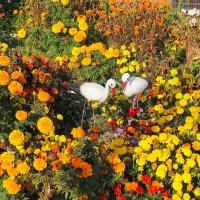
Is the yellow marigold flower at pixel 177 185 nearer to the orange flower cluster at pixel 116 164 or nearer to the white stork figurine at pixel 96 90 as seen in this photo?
the orange flower cluster at pixel 116 164

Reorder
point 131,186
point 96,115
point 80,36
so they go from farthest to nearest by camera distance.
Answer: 1. point 80,36
2. point 96,115
3. point 131,186

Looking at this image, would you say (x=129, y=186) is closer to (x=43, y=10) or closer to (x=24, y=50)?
(x=24, y=50)

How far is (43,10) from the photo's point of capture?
6.22 metres

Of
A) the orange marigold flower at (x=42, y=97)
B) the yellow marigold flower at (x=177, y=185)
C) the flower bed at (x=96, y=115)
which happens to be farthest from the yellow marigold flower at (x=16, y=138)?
the yellow marigold flower at (x=177, y=185)

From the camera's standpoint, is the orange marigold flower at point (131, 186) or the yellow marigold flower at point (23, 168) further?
the orange marigold flower at point (131, 186)

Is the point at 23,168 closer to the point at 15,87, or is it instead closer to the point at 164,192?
the point at 15,87

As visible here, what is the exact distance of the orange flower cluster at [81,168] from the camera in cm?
282

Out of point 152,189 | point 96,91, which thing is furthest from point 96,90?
point 152,189

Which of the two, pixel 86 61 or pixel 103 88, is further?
pixel 86 61

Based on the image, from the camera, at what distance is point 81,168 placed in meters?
2.85

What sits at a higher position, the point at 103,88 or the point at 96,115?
the point at 103,88

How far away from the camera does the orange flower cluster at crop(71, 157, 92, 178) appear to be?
282 centimetres

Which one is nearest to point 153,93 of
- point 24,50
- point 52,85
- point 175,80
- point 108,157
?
point 175,80

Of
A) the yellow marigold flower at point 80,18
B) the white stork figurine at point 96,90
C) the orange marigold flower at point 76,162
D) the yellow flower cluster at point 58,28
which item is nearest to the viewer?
the orange marigold flower at point 76,162
